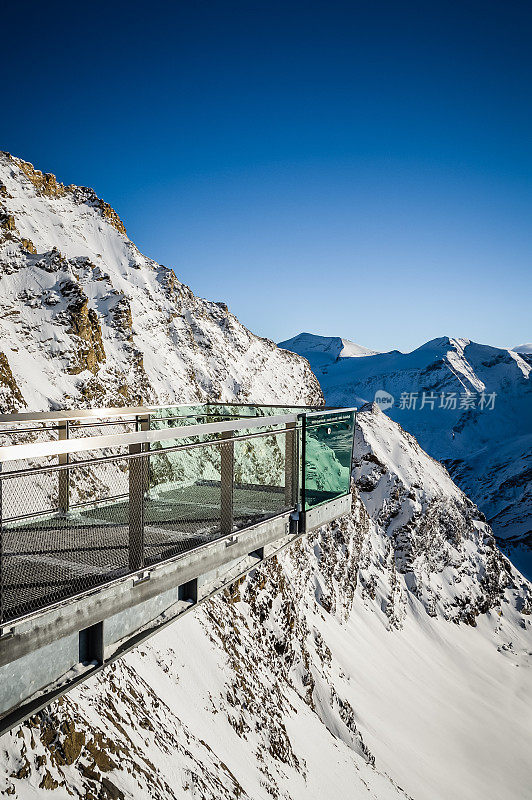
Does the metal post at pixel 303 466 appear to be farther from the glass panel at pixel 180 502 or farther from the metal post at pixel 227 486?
the metal post at pixel 227 486

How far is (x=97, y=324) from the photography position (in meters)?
23.2

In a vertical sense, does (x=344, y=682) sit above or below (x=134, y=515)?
below

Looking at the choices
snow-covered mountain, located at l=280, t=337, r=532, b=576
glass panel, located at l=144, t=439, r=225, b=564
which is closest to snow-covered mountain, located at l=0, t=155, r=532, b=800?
glass panel, located at l=144, t=439, r=225, b=564

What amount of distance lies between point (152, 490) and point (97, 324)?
17.5 m

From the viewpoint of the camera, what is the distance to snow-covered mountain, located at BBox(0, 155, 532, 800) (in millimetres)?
10141

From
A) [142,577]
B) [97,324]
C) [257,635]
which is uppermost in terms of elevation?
[97,324]

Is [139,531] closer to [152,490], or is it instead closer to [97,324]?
[152,490]

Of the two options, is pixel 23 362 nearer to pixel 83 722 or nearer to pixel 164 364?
pixel 164 364

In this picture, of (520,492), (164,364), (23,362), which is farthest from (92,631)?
(520,492)

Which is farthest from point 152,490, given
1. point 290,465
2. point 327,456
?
point 327,456

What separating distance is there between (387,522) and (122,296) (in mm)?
41144

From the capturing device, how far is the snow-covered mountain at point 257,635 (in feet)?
33.3

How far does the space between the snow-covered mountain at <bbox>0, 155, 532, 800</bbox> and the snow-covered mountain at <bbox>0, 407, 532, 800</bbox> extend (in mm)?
85

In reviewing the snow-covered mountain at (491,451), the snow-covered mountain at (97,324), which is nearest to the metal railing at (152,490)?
the snow-covered mountain at (97,324)
